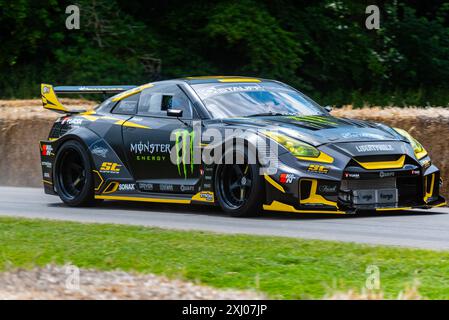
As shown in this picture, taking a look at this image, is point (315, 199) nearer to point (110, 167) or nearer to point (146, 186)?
point (146, 186)

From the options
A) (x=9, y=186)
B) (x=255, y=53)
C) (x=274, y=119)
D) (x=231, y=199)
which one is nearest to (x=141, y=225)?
(x=231, y=199)

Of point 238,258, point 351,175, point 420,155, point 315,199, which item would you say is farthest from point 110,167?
point 238,258

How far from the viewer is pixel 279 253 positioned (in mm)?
7922

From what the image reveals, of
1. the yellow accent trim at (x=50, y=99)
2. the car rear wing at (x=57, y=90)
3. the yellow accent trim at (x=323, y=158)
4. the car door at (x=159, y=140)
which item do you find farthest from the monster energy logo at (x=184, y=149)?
the yellow accent trim at (x=50, y=99)

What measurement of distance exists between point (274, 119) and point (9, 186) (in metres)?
6.64

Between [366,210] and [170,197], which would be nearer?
[366,210]

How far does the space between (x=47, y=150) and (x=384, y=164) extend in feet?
14.6

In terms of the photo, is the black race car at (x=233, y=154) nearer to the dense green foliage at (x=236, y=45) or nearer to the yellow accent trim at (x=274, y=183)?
the yellow accent trim at (x=274, y=183)

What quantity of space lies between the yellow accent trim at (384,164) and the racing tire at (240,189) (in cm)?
101

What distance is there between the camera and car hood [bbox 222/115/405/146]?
10.5 meters

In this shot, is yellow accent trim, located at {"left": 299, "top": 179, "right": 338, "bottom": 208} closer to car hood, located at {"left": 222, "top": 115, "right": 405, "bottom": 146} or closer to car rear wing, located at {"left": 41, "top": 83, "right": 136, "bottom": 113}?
car hood, located at {"left": 222, "top": 115, "right": 405, "bottom": 146}

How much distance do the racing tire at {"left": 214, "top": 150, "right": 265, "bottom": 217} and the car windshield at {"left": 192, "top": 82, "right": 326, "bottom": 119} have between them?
74 centimetres

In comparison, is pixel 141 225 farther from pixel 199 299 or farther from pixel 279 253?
pixel 199 299

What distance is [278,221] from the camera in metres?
10.5
